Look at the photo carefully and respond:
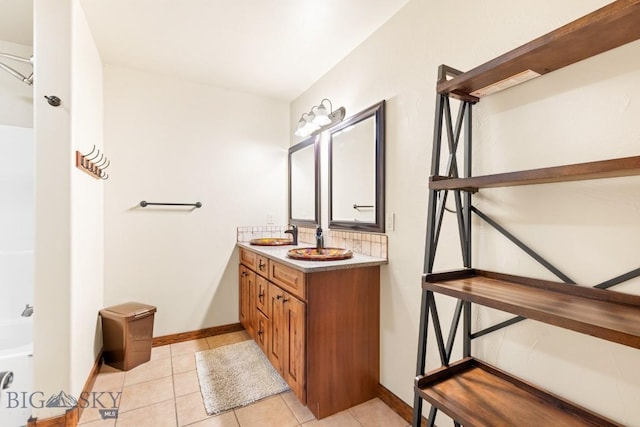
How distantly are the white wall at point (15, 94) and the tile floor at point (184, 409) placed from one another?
6.46 feet

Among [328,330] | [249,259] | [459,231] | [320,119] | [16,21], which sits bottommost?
[328,330]

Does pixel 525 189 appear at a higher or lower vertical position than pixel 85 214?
higher

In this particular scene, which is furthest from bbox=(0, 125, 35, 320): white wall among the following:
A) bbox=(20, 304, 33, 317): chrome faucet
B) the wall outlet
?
the wall outlet

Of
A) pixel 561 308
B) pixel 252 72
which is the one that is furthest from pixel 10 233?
pixel 561 308

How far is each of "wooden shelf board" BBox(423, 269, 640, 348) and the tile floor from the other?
1.05m

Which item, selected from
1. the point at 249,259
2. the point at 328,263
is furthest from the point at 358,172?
the point at 249,259

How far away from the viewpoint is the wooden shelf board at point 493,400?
92 centimetres

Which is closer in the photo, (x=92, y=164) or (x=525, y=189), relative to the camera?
(x=525, y=189)

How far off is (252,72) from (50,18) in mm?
1348

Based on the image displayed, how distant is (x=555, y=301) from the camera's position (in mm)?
897

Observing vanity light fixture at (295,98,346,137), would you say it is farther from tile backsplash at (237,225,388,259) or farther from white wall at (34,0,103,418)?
white wall at (34,0,103,418)

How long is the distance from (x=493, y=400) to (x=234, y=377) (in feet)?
5.59

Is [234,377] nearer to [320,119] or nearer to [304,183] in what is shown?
[304,183]

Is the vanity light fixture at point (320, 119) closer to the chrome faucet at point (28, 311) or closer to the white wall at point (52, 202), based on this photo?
the white wall at point (52, 202)
